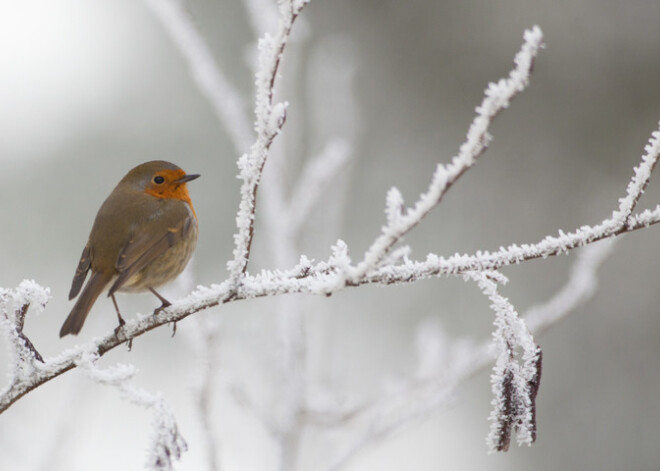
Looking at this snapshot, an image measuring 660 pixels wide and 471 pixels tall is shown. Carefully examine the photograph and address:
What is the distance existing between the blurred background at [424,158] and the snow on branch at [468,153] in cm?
585

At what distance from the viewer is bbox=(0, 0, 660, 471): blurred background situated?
7875 millimetres

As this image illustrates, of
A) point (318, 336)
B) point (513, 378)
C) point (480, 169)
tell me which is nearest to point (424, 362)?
A: point (318, 336)

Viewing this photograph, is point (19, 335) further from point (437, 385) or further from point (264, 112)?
point (437, 385)

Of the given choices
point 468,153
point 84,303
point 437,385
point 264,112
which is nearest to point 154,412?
point 264,112

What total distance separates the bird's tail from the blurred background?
176 inches

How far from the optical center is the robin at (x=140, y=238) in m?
2.95

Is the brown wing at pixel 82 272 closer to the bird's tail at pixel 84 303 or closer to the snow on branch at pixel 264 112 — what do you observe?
the bird's tail at pixel 84 303

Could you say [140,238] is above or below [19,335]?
above

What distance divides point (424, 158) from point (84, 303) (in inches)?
248

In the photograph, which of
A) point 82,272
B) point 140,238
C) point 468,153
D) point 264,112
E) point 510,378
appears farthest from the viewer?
point 140,238

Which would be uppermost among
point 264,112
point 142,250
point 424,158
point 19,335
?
point 424,158

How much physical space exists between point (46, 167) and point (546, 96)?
5.48 m

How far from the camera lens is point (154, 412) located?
164 cm

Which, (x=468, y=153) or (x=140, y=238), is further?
(x=140, y=238)
